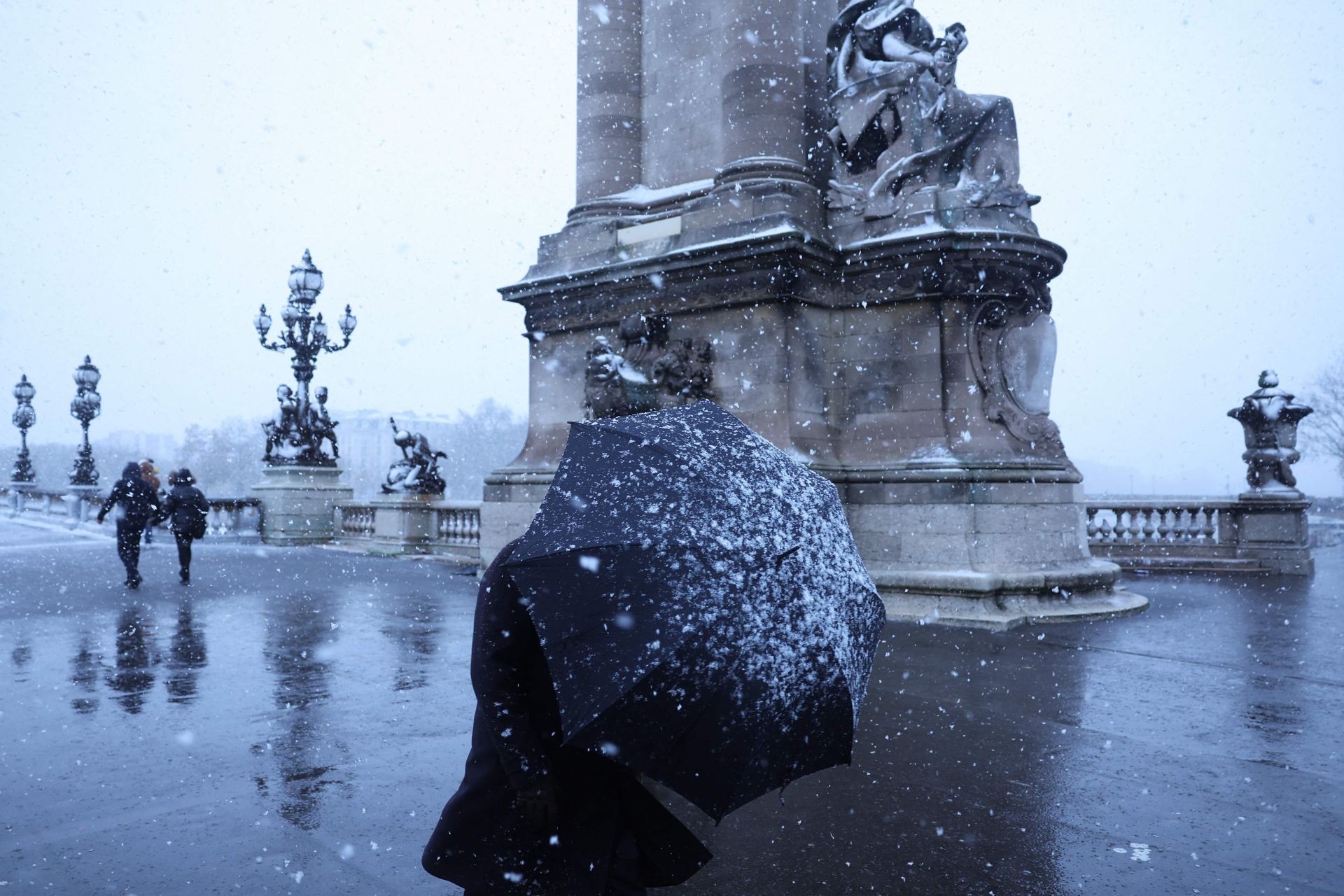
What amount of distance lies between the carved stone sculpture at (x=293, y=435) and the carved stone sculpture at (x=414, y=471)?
456 centimetres

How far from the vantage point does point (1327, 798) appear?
432 cm

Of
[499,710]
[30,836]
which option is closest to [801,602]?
[499,710]

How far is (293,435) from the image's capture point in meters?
25.4

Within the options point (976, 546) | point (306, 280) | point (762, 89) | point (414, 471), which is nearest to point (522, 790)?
point (976, 546)

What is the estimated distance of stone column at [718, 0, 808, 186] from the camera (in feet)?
Answer: 37.2

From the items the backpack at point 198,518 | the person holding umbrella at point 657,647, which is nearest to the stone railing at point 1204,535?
the backpack at point 198,518

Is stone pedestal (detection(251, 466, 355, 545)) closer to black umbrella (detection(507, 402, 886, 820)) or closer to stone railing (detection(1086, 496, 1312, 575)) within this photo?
stone railing (detection(1086, 496, 1312, 575))

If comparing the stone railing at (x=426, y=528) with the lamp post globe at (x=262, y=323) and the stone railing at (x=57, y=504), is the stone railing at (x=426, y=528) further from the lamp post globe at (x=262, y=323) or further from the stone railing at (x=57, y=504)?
the stone railing at (x=57, y=504)

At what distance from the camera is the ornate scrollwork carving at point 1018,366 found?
10391mm

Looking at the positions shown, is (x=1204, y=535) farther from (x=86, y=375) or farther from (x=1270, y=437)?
(x=86, y=375)

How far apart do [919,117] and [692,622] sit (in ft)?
32.9

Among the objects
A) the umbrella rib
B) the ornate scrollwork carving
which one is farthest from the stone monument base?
the umbrella rib

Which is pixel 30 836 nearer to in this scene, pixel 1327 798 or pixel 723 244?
pixel 1327 798

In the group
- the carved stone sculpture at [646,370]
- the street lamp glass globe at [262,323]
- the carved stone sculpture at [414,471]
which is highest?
the street lamp glass globe at [262,323]
